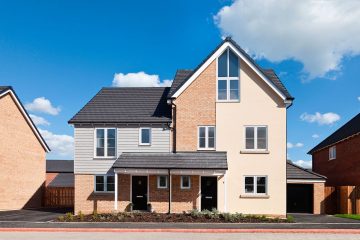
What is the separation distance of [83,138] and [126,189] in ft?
13.0

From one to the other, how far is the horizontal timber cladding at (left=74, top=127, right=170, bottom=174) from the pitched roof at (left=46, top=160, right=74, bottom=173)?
20378mm

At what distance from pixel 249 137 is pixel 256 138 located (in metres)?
0.39

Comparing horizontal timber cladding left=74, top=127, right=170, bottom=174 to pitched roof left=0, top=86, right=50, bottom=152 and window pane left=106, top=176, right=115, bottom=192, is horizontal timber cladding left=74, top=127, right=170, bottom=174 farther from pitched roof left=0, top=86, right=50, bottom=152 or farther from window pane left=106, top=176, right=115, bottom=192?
pitched roof left=0, top=86, right=50, bottom=152

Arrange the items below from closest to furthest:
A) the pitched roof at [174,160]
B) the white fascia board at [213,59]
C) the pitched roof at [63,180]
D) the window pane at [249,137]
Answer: the pitched roof at [174,160] → the white fascia board at [213,59] → the window pane at [249,137] → the pitched roof at [63,180]

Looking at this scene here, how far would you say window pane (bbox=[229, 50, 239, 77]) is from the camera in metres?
23.2

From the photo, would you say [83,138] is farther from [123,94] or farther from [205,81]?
[205,81]

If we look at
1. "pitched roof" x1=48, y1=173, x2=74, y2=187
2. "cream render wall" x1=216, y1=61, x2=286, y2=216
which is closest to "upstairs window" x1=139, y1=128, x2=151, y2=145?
"cream render wall" x1=216, y1=61, x2=286, y2=216

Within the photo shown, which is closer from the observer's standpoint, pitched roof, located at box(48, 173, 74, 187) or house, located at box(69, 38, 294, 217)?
house, located at box(69, 38, 294, 217)

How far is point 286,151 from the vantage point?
22594 mm

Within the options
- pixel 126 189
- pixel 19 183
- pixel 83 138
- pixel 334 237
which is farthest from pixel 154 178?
pixel 19 183

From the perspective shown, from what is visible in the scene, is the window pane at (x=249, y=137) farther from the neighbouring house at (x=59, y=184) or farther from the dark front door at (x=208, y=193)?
the neighbouring house at (x=59, y=184)

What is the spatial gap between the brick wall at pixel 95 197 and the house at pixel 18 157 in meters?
7.82

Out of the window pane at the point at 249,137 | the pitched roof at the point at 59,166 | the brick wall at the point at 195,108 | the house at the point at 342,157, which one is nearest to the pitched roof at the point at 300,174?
the house at the point at 342,157

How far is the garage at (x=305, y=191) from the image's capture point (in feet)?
87.1
